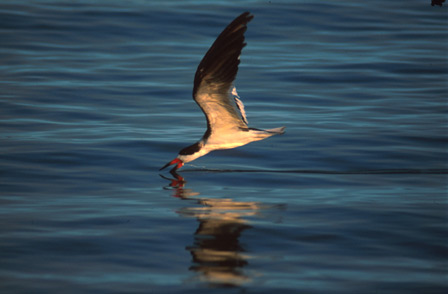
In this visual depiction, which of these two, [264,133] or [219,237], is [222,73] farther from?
[219,237]

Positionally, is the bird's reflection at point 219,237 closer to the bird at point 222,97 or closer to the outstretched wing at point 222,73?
the bird at point 222,97

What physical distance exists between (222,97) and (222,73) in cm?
43

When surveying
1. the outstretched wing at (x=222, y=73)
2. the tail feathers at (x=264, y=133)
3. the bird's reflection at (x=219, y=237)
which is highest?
the outstretched wing at (x=222, y=73)

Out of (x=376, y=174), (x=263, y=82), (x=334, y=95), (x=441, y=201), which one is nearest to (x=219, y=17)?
(x=263, y=82)

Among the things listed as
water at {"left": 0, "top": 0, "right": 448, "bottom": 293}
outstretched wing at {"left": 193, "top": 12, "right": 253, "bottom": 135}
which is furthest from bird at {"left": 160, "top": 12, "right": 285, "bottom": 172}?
water at {"left": 0, "top": 0, "right": 448, "bottom": 293}

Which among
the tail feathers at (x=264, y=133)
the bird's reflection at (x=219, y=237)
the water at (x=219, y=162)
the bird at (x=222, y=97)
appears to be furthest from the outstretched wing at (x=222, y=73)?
the bird's reflection at (x=219, y=237)

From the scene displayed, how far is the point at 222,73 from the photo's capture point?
28.0 feet

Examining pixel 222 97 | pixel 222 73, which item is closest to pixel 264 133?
pixel 222 97

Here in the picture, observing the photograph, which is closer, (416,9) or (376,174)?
(376,174)

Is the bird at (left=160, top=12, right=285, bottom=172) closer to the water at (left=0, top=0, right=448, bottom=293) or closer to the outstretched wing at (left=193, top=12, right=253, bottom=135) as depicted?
the outstretched wing at (left=193, top=12, right=253, bottom=135)

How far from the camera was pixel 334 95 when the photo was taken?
14656 mm

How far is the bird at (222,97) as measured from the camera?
27.2 ft

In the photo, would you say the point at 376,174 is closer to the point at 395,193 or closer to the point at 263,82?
the point at 395,193

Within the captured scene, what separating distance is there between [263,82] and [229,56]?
7230mm
